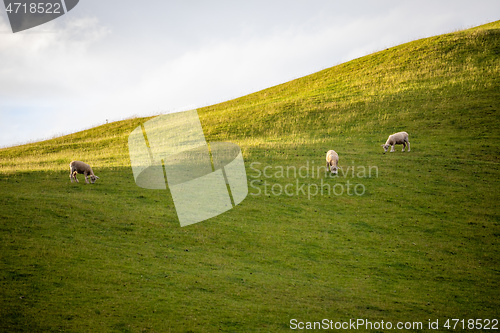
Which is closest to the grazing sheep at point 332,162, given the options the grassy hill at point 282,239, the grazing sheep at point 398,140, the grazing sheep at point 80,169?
the grassy hill at point 282,239

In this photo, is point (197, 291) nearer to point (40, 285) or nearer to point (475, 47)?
point (40, 285)

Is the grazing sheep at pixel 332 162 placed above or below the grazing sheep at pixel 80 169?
below

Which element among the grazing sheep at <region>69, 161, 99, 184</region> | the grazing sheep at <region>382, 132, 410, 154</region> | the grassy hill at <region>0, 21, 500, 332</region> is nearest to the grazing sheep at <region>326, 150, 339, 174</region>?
the grassy hill at <region>0, 21, 500, 332</region>

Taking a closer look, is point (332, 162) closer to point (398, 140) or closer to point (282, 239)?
point (398, 140)

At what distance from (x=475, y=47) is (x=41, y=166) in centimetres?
5483

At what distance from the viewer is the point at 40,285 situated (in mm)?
13445

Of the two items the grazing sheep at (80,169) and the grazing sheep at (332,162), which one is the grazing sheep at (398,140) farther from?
the grazing sheep at (80,169)

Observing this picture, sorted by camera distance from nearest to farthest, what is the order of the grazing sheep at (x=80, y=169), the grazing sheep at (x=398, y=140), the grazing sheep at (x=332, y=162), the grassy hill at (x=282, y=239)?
the grassy hill at (x=282, y=239) → the grazing sheep at (x=80, y=169) → the grazing sheep at (x=332, y=162) → the grazing sheep at (x=398, y=140)

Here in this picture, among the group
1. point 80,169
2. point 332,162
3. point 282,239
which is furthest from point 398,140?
point 80,169

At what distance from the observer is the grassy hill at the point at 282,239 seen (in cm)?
1310

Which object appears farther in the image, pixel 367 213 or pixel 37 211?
pixel 367 213

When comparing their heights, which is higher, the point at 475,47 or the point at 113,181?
the point at 475,47

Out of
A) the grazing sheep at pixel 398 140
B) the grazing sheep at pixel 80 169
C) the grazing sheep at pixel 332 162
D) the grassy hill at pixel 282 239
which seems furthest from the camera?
the grazing sheep at pixel 398 140

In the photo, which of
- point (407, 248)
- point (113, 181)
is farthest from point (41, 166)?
point (407, 248)
